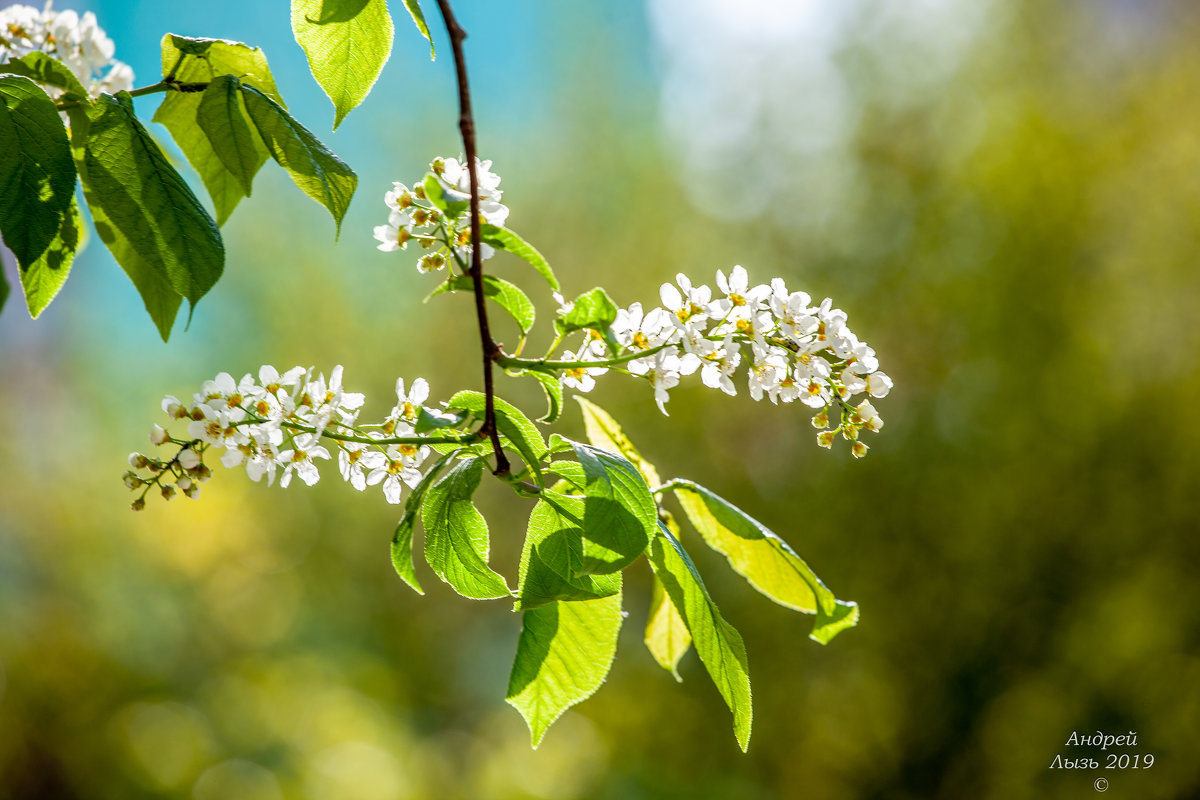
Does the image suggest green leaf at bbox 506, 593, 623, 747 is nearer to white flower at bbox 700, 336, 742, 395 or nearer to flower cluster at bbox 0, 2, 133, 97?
white flower at bbox 700, 336, 742, 395

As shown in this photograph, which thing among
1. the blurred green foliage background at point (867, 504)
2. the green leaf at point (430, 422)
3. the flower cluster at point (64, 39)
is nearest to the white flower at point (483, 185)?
the green leaf at point (430, 422)

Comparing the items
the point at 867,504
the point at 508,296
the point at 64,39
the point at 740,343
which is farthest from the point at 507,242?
the point at 867,504

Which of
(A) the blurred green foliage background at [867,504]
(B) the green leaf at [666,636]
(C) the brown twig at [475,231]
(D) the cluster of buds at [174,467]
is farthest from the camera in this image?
(A) the blurred green foliage background at [867,504]

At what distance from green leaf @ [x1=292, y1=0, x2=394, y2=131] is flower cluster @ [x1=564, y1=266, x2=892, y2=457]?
17 centimetres

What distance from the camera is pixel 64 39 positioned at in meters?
0.66

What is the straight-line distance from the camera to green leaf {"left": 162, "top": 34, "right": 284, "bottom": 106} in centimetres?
45

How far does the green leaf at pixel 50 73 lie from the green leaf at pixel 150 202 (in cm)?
5

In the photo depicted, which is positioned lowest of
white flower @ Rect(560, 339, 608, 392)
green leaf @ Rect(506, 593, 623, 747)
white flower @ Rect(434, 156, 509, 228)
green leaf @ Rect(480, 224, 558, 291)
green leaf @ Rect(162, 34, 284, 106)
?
green leaf @ Rect(506, 593, 623, 747)

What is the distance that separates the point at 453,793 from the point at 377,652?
1543 millimetres

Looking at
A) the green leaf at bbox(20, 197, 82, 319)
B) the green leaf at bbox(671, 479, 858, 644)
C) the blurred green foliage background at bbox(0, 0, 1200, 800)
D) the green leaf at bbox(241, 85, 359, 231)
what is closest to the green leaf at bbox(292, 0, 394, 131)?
the green leaf at bbox(241, 85, 359, 231)

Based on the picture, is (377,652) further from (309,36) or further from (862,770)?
(309,36)

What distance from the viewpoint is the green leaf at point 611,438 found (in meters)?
0.51

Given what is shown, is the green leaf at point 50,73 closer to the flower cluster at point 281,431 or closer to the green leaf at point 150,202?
the green leaf at point 150,202

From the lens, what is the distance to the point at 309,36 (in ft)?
1.32
